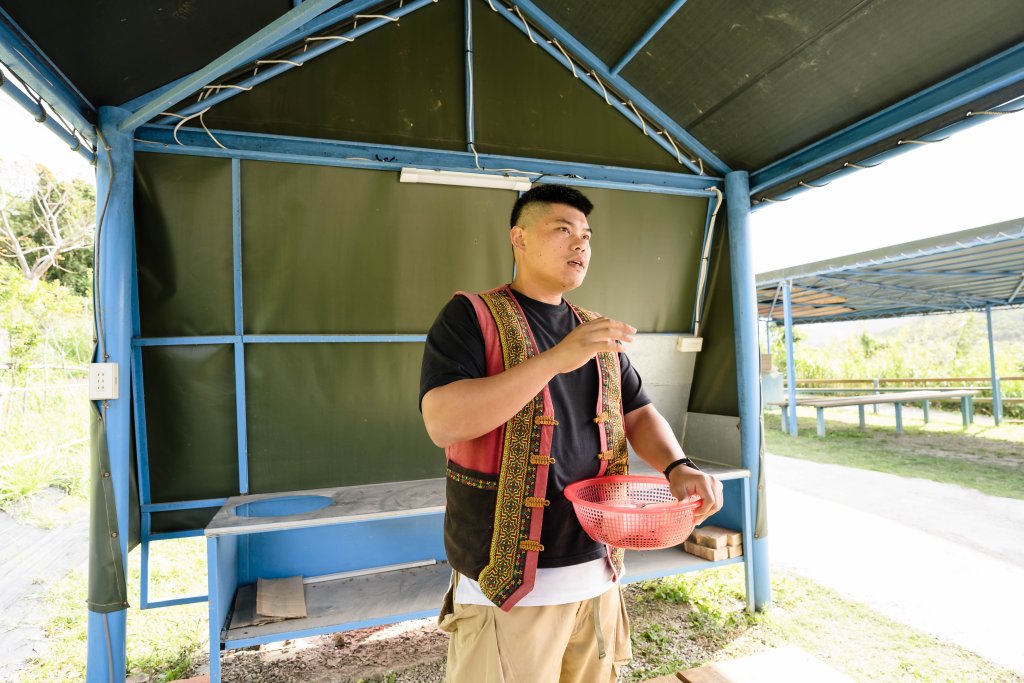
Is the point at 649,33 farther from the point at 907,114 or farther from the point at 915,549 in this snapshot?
the point at 915,549

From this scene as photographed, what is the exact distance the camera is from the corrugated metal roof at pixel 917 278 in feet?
21.0

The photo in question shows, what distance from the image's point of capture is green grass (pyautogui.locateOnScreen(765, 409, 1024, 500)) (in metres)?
6.90

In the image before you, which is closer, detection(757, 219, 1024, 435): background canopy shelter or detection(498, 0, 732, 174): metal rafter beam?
detection(498, 0, 732, 174): metal rafter beam

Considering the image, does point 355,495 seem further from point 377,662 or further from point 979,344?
point 979,344

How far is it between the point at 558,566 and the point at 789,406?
10556mm

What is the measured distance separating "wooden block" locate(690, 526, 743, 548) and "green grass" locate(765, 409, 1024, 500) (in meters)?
4.50

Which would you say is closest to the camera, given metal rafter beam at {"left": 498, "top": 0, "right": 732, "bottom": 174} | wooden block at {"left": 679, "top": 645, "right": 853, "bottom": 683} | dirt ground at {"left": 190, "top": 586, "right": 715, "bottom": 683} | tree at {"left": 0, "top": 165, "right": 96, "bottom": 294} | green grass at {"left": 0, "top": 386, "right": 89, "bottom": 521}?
wooden block at {"left": 679, "top": 645, "right": 853, "bottom": 683}

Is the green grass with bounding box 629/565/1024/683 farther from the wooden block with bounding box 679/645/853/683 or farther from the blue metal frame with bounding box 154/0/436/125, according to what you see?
the blue metal frame with bounding box 154/0/436/125

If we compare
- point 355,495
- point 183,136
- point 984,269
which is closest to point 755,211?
point 355,495

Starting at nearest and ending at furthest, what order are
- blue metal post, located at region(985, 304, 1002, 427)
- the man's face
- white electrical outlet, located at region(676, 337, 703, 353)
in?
the man's face, white electrical outlet, located at region(676, 337, 703, 353), blue metal post, located at region(985, 304, 1002, 427)

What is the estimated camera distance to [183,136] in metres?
2.82

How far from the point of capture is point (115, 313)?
2564mm

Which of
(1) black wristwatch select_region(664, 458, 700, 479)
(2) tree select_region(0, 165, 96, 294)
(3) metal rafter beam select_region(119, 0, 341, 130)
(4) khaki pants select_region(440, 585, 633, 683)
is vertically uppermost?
(2) tree select_region(0, 165, 96, 294)

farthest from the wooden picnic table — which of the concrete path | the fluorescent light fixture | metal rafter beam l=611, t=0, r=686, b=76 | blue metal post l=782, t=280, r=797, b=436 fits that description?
the fluorescent light fixture
